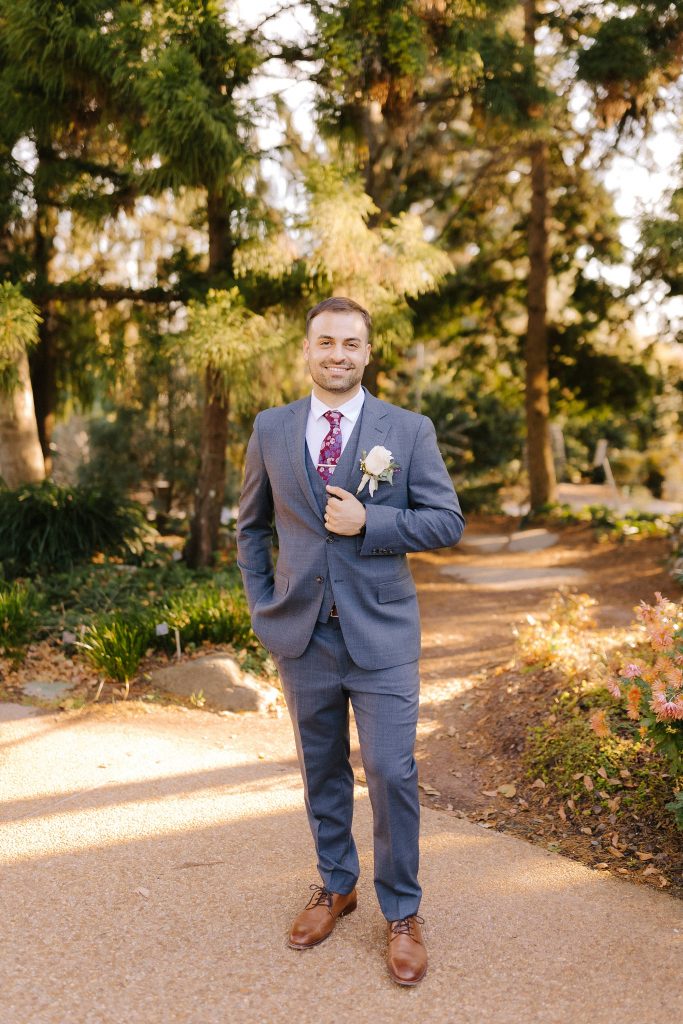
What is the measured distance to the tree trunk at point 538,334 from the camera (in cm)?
1201

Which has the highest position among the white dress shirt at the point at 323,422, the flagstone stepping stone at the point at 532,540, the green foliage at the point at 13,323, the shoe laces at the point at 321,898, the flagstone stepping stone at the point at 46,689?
the green foliage at the point at 13,323

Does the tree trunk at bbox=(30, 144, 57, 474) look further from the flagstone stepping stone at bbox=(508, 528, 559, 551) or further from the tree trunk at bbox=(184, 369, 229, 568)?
the flagstone stepping stone at bbox=(508, 528, 559, 551)

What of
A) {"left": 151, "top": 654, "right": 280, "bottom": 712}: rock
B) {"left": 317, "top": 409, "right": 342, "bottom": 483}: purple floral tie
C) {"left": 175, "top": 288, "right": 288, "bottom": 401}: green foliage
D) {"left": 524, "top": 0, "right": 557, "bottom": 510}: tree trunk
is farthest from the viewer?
{"left": 524, "top": 0, "right": 557, "bottom": 510}: tree trunk

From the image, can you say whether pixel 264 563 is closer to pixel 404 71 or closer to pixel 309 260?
pixel 309 260

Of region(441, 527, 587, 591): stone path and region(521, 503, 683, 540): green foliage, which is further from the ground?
region(521, 503, 683, 540): green foliage

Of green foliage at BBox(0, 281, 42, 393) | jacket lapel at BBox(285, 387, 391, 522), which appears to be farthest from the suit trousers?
green foliage at BBox(0, 281, 42, 393)

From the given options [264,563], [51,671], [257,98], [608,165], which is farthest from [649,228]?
[264,563]

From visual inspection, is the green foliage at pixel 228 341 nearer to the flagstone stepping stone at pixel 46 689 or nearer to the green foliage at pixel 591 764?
the flagstone stepping stone at pixel 46 689

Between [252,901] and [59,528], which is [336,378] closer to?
[252,901]

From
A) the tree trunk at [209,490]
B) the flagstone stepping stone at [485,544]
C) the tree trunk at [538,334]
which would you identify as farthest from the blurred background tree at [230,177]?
the flagstone stepping stone at [485,544]

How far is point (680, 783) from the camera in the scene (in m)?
3.36

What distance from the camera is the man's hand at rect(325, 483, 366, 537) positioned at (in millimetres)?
2424

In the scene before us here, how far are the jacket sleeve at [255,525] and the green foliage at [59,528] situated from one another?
4.64 m

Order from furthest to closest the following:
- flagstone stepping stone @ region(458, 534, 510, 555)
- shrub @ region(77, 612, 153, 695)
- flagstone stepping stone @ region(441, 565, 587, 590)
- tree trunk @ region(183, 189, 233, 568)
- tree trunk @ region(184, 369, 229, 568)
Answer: flagstone stepping stone @ region(458, 534, 510, 555)
flagstone stepping stone @ region(441, 565, 587, 590)
tree trunk @ region(184, 369, 229, 568)
tree trunk @ region(183, 189, 233, 568)
shrub @ region(77, 612, 153, 695)
